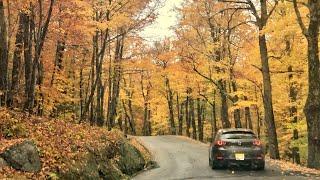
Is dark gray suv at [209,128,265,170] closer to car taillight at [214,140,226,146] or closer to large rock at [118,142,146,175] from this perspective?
car taillight at [214,140,226,146]

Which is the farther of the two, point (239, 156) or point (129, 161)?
point (129, 161)

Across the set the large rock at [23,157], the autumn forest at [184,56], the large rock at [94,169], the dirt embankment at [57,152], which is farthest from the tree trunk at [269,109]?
the large rock at [23,157]

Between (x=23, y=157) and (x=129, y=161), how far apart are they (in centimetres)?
766

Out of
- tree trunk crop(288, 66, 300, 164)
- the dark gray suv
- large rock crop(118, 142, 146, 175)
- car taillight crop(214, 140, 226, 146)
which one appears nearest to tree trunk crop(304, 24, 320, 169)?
the dark gray suv

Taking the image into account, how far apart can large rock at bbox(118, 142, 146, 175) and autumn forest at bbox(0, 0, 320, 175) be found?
3.95 meters

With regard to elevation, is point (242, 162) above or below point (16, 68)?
below

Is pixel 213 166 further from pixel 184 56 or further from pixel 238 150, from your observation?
pixel 184 56

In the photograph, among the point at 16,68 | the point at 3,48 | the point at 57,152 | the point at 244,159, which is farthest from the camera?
the point at 16,68

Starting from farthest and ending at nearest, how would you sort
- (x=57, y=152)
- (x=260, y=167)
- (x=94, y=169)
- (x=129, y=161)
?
(x=129, y=161)
(x=260, y=167)
(x=94, y=169)
(x=57, y=152)

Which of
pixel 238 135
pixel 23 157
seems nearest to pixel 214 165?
pixel 238 135

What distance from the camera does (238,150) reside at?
16.4 metres

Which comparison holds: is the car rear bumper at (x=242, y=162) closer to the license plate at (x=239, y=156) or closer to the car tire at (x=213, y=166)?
the license plate at (x=239, y=156)

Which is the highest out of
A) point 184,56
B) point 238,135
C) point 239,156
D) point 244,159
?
point 184,56

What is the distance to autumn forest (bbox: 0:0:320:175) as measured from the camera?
57.7 feet
